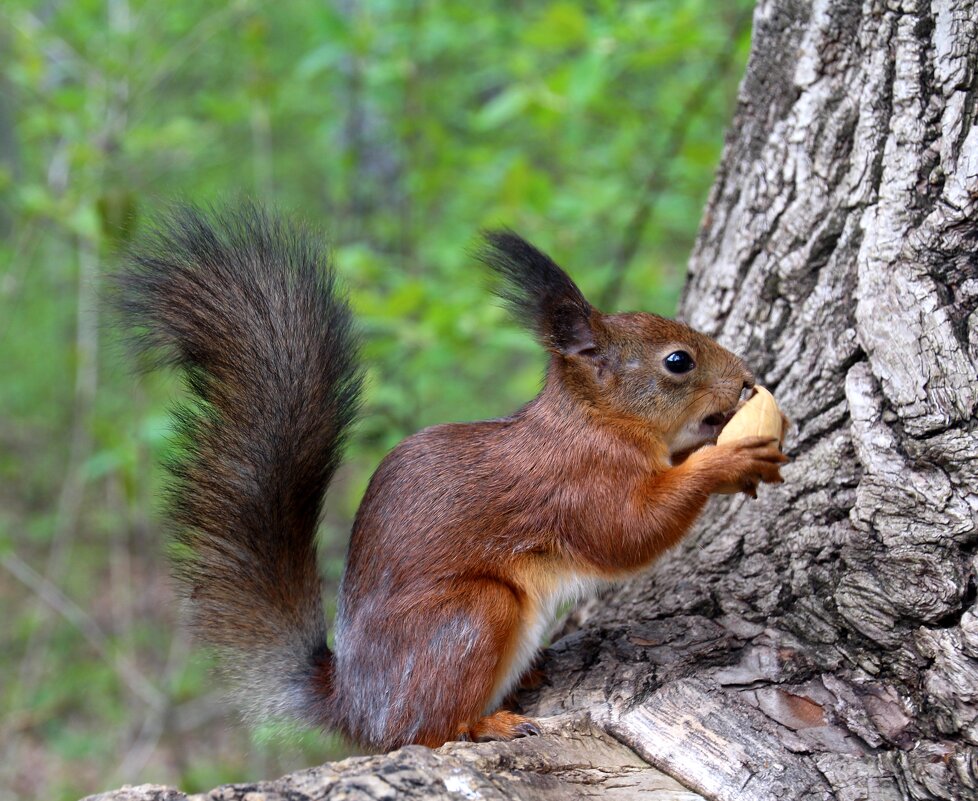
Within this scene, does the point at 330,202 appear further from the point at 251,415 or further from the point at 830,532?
the point at 830,532

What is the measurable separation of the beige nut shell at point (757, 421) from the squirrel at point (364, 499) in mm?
36

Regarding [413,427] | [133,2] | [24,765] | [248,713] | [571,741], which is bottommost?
[24,765]

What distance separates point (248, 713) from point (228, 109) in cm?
275

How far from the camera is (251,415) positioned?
175 centimetres

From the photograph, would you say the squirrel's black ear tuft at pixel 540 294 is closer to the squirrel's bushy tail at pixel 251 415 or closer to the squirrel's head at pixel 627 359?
the squirrel's head at pixel 627 359

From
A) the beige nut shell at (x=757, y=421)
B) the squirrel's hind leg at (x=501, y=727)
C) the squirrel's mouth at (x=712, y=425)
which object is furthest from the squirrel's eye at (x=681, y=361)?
the squirrel's hind leg at (x=501, y=727)

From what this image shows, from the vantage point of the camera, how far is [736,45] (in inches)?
120

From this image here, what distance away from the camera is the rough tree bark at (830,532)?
1331 mm

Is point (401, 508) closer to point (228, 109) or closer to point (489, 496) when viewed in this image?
point (489, 496)

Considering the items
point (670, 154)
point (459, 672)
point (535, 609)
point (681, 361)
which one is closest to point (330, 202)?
point (670, 154)

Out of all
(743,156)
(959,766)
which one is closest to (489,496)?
(959,766)

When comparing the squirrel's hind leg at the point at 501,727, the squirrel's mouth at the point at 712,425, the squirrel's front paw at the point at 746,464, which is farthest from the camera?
the squirrel's mouth at the point at 712,425

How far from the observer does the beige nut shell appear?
1.67 m

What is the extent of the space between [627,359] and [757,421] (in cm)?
45
